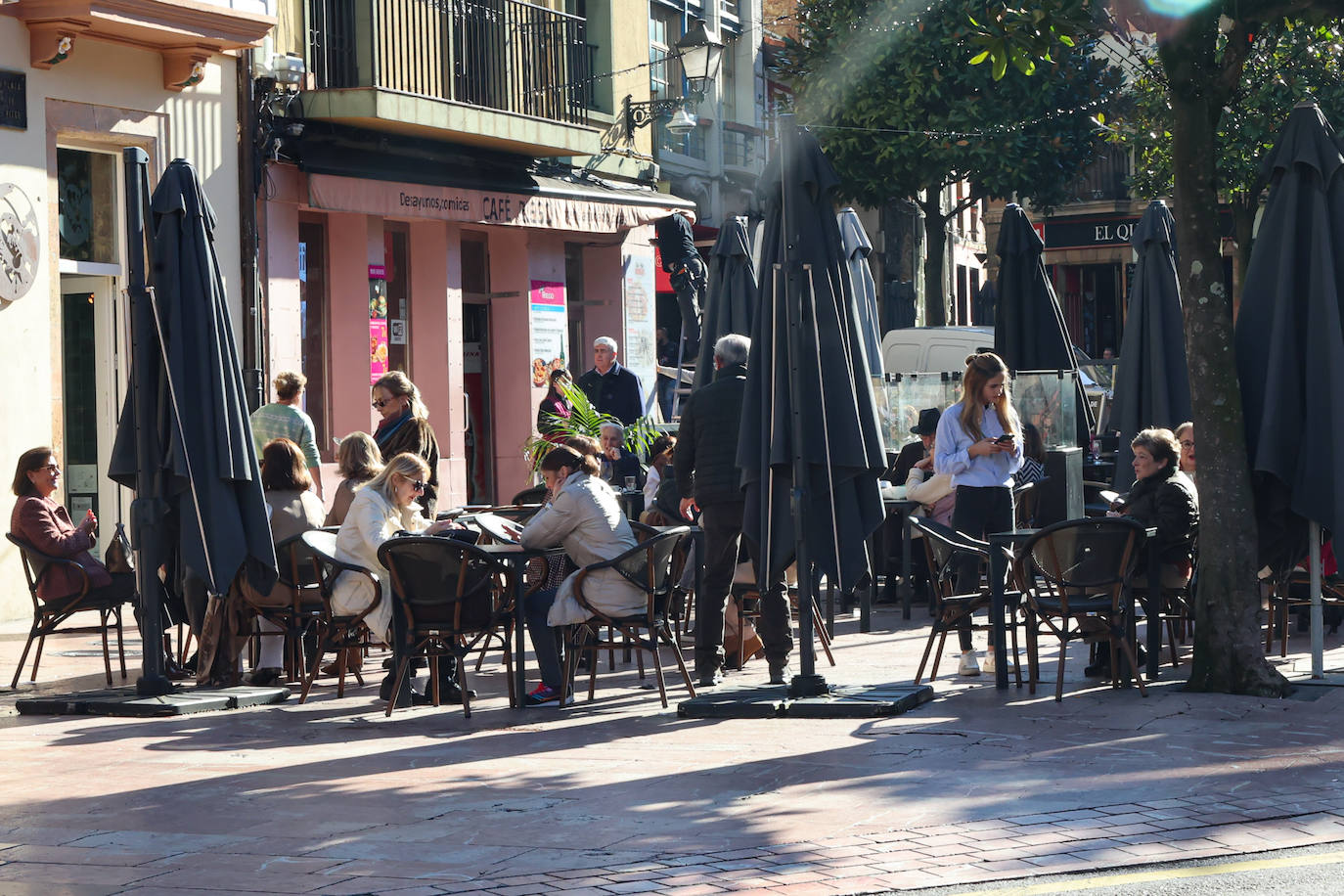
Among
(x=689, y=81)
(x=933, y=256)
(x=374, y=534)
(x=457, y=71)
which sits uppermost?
(x=689, y=81)

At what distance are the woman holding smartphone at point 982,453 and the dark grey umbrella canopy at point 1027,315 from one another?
546 centimetres

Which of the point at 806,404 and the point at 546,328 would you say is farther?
the point at 546,328

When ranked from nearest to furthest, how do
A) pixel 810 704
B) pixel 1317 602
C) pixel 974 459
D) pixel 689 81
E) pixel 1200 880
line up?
pixel 1200 880 < pixel 810 704 < pixel 1317 602 < pixel 974 459 < pixel 689 81

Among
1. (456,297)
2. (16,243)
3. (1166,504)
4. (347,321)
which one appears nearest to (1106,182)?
(456,297)

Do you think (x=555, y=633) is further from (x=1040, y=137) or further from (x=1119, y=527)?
(x=1040, y=137)

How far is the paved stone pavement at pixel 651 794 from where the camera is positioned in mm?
5918

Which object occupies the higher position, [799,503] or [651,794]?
[799,503]

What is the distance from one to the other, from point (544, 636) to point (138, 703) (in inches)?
81.9

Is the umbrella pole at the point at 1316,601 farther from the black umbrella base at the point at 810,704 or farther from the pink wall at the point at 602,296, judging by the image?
the pink wall at the point at 602,296

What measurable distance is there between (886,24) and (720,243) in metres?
18.7

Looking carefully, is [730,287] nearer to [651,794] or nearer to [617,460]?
[617,460]

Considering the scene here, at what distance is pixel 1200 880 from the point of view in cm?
561

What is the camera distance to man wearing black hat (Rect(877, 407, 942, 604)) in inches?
535

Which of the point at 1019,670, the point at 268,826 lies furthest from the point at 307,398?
the point at 268,826
